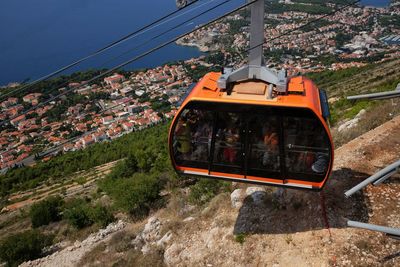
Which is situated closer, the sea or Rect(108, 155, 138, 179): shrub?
Rect(108, 155, 138, 179): shrub

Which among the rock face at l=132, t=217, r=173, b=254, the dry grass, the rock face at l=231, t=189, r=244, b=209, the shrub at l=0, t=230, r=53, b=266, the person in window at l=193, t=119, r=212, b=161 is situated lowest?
the shrub at l=0, t=230, r=53, b=266

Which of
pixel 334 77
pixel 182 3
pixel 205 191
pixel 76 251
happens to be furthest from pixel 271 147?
pixel 334 77

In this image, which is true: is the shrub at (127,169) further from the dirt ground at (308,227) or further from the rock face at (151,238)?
the dirt ground at (308,227)

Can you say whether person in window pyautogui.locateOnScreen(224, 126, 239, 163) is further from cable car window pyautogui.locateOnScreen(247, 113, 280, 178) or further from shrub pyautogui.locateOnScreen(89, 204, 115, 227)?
shrub pyautogui.locateOnScreen(89, 204, 115, 227)

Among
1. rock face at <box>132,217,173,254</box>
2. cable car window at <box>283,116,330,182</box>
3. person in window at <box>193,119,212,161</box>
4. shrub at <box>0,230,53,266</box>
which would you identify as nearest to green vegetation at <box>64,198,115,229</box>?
shrub at <box>0,230,53,266</box>

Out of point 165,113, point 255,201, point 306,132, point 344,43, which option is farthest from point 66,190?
point 344,43

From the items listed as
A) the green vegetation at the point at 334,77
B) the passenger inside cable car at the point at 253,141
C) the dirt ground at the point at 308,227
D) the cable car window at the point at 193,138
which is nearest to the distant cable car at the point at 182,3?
the passenger inside cable car at the point at 253,141
